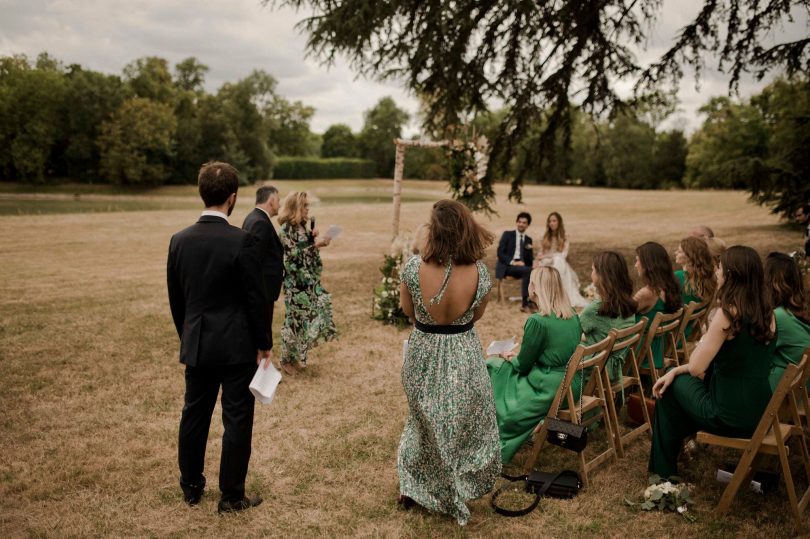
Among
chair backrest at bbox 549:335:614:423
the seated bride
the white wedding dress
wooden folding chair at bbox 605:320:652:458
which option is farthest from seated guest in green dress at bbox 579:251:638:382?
the seated bride

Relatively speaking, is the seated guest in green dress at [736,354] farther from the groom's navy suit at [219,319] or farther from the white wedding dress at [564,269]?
the white wedding dress at [564,269]

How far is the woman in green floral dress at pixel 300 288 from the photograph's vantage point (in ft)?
24.0

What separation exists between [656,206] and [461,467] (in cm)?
4299

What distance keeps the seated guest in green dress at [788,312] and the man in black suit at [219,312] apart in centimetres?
407

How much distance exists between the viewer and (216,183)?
3.94 meters

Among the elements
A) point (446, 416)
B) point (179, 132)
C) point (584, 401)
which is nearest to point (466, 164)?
point (584, 401)

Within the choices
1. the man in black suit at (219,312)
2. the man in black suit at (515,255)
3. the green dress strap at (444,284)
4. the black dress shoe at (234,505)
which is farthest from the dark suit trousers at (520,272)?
the man in black suit at (219,312)

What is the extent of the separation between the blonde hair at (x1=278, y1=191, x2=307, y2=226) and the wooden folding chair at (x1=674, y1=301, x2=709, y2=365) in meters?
4.33

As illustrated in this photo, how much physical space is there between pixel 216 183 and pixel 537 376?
300 centimetres

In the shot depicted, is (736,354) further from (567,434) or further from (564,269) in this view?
(564,269)

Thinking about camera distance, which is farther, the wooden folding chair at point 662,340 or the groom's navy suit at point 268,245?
the groom's navy suit at point 268,245

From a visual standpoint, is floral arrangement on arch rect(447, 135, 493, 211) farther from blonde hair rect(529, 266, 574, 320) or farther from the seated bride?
blonde hair rect(529, 266, 574, 320)

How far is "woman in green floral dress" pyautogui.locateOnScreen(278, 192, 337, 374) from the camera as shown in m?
7.30

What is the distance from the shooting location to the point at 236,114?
63.7m
